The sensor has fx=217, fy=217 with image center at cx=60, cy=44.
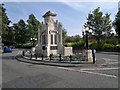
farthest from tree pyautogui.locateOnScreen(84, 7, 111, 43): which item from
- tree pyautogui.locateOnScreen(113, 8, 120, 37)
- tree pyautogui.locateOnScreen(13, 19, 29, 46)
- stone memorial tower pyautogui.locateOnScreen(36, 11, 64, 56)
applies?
tree pyautogui.locateOnScreen(13, 19, 29, 46)

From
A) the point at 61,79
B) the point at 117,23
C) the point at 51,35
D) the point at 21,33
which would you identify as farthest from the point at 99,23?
the point at 61,79

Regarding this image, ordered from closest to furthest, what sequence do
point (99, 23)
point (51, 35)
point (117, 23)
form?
point (51, 35) < point (99, 23) < point (117, 23)

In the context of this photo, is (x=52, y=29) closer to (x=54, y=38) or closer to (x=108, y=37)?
(x=54, y=38)

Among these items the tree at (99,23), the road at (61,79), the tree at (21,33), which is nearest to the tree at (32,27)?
the tree at (21,33)

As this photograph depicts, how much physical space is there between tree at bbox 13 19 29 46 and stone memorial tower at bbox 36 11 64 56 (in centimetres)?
4558

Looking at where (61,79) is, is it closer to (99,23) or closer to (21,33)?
(99,23)

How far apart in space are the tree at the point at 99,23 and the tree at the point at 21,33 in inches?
1166

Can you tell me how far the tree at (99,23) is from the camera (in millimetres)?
53438

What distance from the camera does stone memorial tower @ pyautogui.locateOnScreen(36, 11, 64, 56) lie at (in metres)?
31.2

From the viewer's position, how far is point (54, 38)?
3189 centimetres

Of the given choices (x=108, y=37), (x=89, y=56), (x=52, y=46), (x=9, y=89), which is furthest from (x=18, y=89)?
(x=108, y=37)

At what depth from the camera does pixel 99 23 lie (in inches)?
2095

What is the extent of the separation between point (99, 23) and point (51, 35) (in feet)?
80.2

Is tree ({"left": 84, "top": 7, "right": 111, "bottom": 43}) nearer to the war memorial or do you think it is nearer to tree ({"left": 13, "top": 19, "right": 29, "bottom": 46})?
the war memorial
